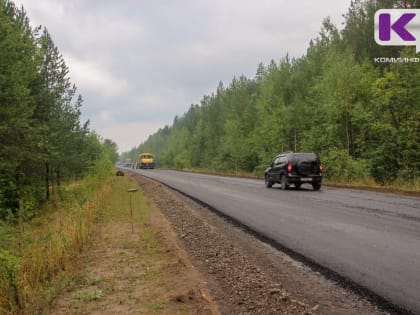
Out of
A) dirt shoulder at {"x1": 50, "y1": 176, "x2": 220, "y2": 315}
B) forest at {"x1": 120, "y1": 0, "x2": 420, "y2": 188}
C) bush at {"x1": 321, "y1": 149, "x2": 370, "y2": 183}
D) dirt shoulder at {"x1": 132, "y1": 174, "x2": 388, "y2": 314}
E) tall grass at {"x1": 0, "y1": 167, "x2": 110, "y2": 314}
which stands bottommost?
dirt shoulder at {"x1": 132, "y1": 174, "x2": 388, "y2": 314}

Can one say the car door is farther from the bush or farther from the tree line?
the tree line

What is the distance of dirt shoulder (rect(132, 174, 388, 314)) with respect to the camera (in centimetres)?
423

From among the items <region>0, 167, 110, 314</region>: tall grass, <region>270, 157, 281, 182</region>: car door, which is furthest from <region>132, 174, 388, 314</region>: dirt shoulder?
<region>270, 157, 281, 182</region>: car door

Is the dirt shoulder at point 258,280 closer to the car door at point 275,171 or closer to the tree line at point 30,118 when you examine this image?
the tree line at point 30,118

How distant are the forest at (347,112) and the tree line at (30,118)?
56.0 feet

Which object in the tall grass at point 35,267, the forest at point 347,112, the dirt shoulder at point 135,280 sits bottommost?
the dirt shoulder at point 135,280

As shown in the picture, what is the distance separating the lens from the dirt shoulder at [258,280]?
4234mm

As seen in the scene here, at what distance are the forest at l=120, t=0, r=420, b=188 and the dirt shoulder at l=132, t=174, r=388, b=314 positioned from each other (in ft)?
45.5

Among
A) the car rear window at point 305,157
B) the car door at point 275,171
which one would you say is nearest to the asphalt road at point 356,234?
the car rear window at point 305,157

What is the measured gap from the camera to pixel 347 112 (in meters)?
27.0

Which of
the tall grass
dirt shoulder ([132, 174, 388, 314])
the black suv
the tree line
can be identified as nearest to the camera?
dirt shoulder ([132, 174, 388, 314])

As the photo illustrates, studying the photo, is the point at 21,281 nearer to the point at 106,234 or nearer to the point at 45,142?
the point at 106,234

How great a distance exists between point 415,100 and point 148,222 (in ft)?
61.5

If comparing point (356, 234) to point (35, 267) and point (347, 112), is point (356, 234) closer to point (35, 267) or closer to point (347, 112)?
point (35, 267)
